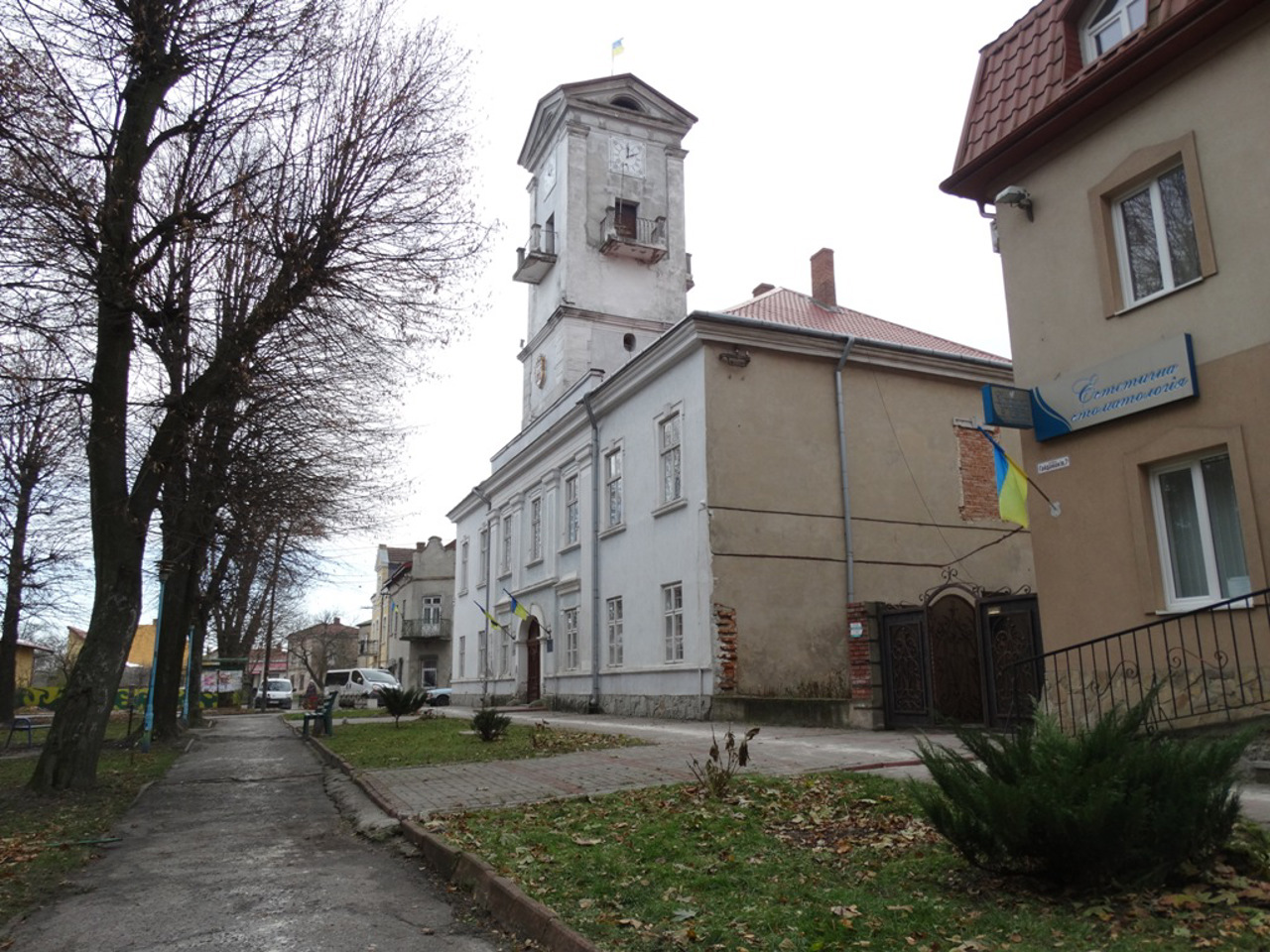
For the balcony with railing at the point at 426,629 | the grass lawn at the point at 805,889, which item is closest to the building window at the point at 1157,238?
the grass lawn at the point at 805,889

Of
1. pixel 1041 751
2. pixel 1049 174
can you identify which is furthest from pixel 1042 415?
pixel 1041 751

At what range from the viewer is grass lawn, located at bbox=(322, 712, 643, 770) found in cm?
1289

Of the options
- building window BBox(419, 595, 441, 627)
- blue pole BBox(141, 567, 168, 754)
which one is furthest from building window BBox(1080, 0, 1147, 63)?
building window BBox(419, 595, 441, 627)

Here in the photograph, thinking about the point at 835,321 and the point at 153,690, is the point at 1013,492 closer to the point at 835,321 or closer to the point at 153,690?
the point at 835,321

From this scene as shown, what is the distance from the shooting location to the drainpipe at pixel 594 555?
933 inches

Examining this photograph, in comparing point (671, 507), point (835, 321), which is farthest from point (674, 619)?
point (835, 321)

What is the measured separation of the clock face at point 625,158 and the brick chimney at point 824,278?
34.7 ft

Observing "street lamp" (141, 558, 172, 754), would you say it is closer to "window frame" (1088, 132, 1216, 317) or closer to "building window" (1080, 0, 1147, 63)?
"window frame" (1088, 132, 1216, 317)

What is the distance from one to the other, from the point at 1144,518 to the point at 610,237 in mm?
24353

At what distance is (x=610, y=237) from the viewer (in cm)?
3172

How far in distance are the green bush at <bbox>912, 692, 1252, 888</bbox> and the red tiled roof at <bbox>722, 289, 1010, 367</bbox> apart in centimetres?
1626

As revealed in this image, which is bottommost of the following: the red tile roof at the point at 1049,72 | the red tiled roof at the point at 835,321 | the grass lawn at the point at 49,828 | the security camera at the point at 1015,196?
the grass lawn at the point at 49,828

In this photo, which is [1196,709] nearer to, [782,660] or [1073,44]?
[1073,44]

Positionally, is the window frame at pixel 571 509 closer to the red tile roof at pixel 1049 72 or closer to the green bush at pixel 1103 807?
the red tile roof at pixel 1049 72
